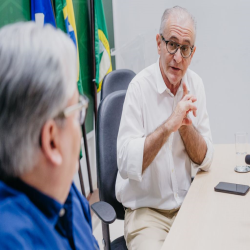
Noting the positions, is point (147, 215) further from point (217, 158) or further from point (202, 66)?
point (202, 66)

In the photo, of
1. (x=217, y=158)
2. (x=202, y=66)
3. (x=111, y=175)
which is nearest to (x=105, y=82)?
(x=111, y=175)

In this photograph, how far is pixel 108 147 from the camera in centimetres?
163

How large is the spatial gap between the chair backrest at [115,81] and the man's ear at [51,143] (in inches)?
54.2

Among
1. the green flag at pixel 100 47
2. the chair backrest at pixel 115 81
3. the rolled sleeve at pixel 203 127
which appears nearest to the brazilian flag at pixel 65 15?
the green flag at pixel 100 47

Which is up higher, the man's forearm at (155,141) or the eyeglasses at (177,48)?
the eyeglasses at (177,48)

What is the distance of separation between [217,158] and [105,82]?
29.4 inches

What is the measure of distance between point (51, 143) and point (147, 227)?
0.95 metres

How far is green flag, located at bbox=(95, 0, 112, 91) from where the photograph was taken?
319cm

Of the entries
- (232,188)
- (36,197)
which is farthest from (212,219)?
(36,197)

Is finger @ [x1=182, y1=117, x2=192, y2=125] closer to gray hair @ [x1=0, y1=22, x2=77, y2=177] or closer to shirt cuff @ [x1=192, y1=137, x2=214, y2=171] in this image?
shirt cuff @ [x1=192, y1=137, x2=214, y2=171]

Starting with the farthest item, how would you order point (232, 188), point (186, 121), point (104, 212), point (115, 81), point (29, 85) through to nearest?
point (115, 81), point (186, 121), point (232, 188), point (104, 212), point (29, 85)

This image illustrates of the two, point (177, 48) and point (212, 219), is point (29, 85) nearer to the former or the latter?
point (212, 219)

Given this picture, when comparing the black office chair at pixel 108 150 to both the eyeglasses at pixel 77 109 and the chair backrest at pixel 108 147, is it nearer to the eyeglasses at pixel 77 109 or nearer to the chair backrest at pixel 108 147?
the chair backrest at pixel 108 147

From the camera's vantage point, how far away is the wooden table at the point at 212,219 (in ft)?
3.64
